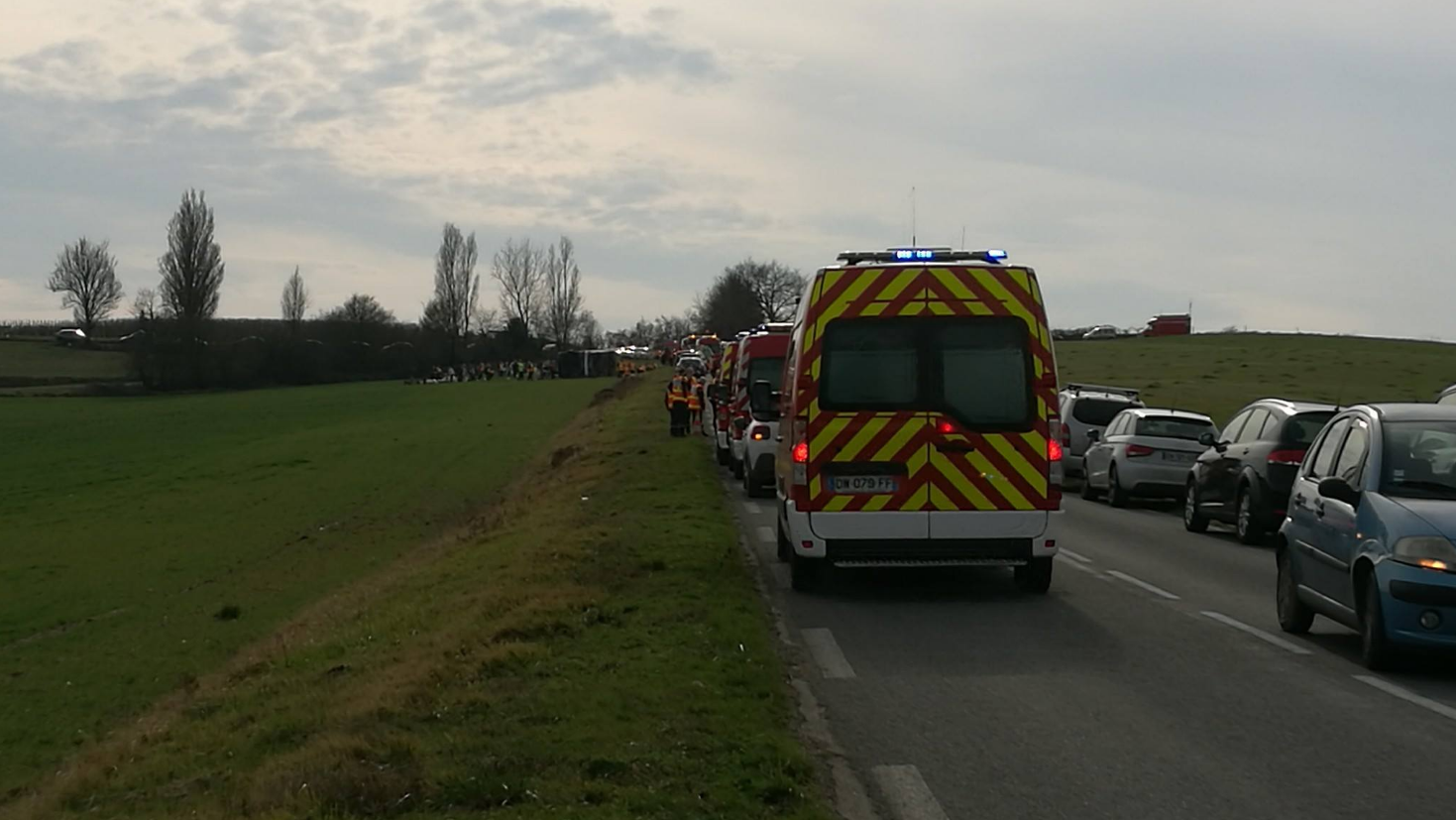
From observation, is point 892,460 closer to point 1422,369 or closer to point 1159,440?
point 1159,440

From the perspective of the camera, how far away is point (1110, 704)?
27.9 ft

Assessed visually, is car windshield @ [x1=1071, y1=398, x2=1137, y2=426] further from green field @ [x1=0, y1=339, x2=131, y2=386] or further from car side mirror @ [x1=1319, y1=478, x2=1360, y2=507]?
green field @ [x1=0, y1=339, x2=131, y2=386]

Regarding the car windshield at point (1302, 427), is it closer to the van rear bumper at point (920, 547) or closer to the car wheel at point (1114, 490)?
the car wheel at point (1114, 490)

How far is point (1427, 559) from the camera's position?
29.7 feet

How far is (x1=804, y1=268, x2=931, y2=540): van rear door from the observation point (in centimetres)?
1227

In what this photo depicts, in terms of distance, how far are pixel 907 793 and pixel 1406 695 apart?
3857 millimetres

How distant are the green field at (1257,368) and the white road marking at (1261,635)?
3126cm

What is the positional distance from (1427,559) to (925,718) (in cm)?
331

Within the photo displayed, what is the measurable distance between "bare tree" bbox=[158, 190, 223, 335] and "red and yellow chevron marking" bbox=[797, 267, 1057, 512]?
3892 inches

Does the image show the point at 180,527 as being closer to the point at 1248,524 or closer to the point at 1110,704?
the point at 1248,524

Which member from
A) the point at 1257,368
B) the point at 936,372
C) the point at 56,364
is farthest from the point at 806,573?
the point at 56,364

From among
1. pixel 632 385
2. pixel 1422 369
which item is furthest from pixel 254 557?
pixel 1422 369

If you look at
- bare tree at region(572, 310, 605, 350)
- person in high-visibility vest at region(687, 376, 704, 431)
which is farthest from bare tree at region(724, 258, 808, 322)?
person in high-visibility vest at region(687, 376, 704, 431)

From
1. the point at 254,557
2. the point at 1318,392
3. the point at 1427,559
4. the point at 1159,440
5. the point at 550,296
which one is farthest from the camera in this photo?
the point at 550,296
